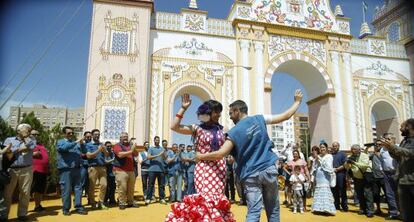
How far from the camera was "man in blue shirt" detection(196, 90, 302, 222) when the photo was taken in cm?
259

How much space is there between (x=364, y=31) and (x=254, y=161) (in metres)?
16.6

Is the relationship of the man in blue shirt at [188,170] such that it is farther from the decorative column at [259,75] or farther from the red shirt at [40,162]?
the decorative column at [259,75]

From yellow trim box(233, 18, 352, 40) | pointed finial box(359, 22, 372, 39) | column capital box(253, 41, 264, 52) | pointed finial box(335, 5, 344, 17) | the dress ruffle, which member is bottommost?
the dress ruffle

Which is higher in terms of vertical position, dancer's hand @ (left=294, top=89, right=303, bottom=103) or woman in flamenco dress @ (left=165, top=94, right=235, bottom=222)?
dancer's hand @ (left=294, top=89, right=303, bottom=103)

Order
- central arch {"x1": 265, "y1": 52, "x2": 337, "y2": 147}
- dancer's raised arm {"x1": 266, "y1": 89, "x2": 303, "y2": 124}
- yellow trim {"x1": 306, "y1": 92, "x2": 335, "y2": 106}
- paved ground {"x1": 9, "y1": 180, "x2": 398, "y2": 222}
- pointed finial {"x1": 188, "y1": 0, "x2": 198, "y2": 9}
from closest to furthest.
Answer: dancer's raised arm {"x1": 266, "y1": 89, "x2": 303, "y2": 124}, paved ground {"x1": 9, "y1": 180, "x2": 398, "y2": 222}, pointed finial {"x1": 188, "y1": 0, "x2": 198, "y2": 9}, central arch {"x1": 265, "y1": 52, "x2": 337, "y2": 147}, yellow trim {"x1": 306, "y1": 92, "x2": 335, "y2": 106}

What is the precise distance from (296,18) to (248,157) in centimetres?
1328

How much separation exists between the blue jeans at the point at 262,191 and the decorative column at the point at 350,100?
12.7m

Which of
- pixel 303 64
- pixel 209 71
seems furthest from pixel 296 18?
pixel 209 71

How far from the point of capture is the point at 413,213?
315 centimetres

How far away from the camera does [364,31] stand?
1622 cm

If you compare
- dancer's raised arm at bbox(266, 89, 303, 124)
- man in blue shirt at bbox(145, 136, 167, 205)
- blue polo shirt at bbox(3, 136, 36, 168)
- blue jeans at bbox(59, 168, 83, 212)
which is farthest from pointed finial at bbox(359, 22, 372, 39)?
blue polo shirt at bbox(3, 136, 36, 168)

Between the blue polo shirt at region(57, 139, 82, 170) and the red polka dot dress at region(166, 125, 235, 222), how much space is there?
11.4ft

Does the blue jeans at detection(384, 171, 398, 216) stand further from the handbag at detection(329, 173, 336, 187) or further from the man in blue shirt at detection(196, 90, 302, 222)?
the man in blue shirt at detection(196, 90, 302, 222)

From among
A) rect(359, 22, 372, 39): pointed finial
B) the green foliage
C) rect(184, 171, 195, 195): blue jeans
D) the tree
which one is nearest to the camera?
the tree
